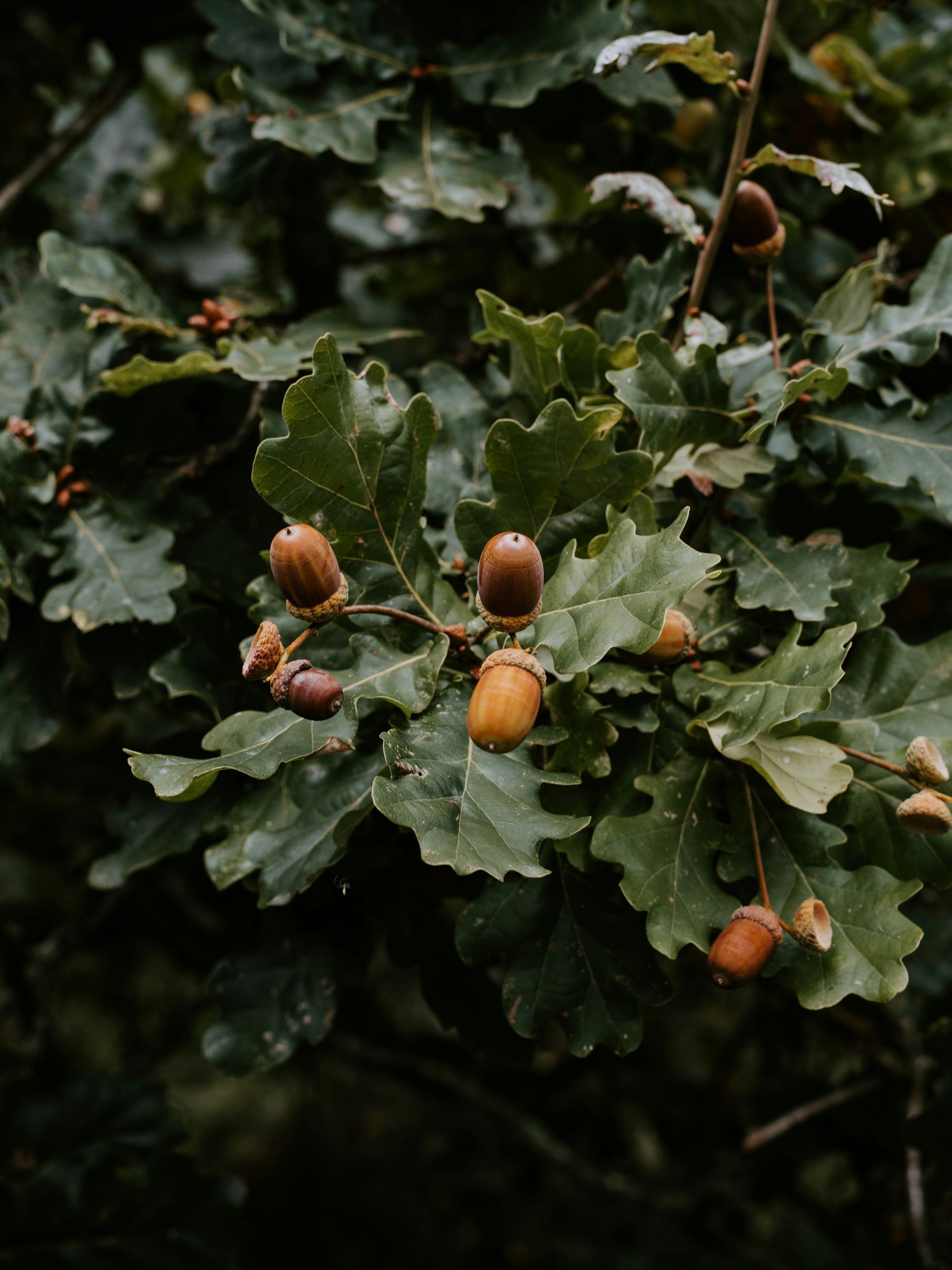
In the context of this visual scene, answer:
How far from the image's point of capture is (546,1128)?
7.86ft

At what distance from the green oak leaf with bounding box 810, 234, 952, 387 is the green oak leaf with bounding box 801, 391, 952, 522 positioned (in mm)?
28

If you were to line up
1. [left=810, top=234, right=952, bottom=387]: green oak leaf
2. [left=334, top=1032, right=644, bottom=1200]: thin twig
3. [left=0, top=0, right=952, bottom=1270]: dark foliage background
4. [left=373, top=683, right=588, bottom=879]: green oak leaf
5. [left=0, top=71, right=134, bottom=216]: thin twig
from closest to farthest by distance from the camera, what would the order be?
[left=373, top=683, right=588, bottom=879]: green oak leaf → [left=810, top=234, right=952, bottom=387]: green oak leaf → [left=0, top=0, right=952, bottom=1270]: dark foliage background → [left=0, top=71, right=134, bottom=216]: thin twig → [left=334, top=1032, right=644, bottom=1200]: thin twig

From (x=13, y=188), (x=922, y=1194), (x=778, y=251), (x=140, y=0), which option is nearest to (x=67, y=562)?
(x=13, y=188)

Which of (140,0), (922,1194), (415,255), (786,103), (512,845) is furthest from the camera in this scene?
(415,255)

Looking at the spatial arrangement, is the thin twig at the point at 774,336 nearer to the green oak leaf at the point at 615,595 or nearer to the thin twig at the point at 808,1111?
the green oak leaf at the point at 615,595

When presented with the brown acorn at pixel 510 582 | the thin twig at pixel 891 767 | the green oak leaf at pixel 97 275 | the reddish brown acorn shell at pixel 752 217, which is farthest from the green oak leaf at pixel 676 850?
the green oak leaf at pixel 97 275

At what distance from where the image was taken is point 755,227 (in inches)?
47.6

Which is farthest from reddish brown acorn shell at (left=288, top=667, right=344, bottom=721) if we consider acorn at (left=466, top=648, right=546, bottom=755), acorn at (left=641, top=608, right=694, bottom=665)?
acorn at (left=641, top=608, right=694, bottom=665)

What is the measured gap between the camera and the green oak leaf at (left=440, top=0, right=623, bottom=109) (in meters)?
1.37

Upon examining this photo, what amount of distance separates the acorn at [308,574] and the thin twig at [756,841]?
1.60 ft

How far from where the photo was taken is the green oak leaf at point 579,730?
933 millimetres

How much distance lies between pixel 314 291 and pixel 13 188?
0.59 meters

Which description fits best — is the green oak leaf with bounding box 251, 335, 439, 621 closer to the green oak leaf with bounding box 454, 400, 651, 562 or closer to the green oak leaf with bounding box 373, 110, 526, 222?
the green oak leaf with bounding box 454, 400, 651, 562

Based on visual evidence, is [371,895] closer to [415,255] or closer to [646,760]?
[646,760]
